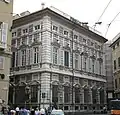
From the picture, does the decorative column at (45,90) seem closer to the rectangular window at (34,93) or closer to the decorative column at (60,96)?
the rectangular window at (34,93)

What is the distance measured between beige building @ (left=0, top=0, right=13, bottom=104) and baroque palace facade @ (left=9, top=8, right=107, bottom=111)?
8.67m

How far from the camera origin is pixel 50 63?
1337 inches

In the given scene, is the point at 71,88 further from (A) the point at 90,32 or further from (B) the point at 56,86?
(A) the point at 90,32

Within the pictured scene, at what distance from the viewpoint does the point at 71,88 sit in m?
37.7

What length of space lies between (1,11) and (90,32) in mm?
21471

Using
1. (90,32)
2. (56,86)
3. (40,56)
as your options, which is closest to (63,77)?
(56,86)

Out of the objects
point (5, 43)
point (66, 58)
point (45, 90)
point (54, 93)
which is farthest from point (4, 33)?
point (66, 58)

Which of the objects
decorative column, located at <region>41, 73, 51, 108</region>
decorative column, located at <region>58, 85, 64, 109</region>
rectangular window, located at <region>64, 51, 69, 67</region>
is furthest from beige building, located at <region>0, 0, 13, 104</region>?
rectangular window, located at <region>64, 51, 69, 67</region>

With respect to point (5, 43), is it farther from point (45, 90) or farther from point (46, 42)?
point (45, 90)

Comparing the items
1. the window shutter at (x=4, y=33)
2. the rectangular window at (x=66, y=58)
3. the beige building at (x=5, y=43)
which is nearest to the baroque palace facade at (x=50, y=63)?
the rectangular window at (x=66, y=58)

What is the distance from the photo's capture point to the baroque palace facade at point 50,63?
111 feet

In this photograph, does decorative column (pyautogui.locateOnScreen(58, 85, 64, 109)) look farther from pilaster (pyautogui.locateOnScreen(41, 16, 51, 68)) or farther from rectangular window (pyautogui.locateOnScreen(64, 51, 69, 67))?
pilaster (pyautogui.locateOnScreen(41, 16, 51, 68))

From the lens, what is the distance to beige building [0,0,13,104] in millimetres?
24312

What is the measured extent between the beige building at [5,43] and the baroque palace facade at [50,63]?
341 inches
